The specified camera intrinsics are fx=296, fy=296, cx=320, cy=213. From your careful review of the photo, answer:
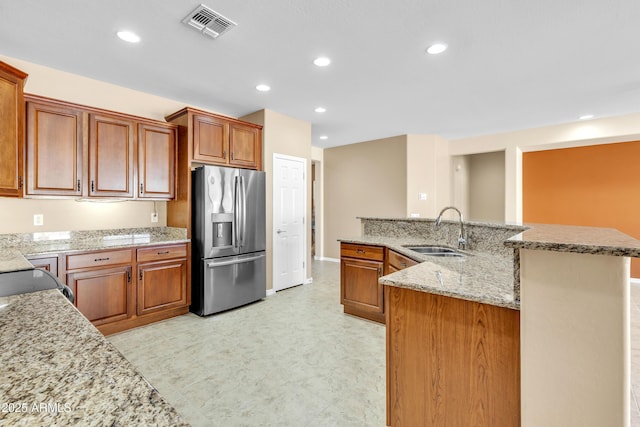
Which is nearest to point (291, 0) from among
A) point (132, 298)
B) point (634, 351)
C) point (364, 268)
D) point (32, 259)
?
point (364, 268)

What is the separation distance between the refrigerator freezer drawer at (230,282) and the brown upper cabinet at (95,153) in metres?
1.01

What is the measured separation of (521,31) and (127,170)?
148 inches

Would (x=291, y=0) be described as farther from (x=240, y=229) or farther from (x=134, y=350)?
(x=134, y=350)

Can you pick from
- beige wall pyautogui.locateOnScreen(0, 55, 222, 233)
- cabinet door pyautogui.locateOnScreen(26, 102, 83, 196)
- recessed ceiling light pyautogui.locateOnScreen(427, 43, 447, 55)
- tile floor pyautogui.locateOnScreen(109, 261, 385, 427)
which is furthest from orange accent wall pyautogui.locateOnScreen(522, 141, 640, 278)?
cabinet door pyautogui.locateOnScreen(26, 102, 83, 196)

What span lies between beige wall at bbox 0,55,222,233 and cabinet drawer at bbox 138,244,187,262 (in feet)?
1.99

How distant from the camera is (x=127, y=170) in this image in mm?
3070

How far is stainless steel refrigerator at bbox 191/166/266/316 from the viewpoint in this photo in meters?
3.24

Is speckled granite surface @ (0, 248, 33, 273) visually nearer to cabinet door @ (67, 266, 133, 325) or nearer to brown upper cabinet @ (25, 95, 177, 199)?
cabinet door @ (67, 266, 133, 325)

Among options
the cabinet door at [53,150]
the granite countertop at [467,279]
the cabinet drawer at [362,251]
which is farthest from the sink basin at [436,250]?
the cabinet door at [53,150]

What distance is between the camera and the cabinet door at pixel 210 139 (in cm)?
335

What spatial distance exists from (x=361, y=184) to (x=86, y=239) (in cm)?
447

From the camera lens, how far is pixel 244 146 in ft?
12.5

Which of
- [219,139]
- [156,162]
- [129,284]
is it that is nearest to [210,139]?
[219,139]

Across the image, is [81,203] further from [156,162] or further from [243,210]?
[243,210]
